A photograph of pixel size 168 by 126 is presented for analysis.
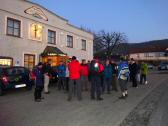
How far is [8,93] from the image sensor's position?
57.7ft

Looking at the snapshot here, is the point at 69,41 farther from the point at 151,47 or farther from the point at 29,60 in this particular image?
the point at 151,47

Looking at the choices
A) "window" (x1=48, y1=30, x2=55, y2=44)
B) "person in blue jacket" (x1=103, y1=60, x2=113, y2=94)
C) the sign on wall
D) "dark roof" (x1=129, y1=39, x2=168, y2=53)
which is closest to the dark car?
"person in blue jacket" (x1=103, y1=60, x2=113, y2=94)

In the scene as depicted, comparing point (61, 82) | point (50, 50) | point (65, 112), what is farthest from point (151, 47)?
point (65, 112)

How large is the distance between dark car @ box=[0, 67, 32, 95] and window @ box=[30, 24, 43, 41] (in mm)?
11860

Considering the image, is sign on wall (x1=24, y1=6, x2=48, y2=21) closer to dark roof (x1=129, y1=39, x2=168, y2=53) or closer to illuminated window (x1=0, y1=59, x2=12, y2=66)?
illuminated window (x1=0, y1=59, x2=12, y2=66)

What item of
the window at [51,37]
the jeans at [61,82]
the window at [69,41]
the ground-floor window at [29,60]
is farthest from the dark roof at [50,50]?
the jeans at [61,82]

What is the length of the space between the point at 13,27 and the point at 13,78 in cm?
1106

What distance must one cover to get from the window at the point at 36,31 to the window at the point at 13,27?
6.04ft

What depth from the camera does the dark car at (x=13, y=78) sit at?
16.4 m

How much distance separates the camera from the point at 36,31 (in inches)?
1188

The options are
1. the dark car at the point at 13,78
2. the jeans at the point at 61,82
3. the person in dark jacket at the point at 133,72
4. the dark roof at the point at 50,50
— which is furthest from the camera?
the dark roof at the point at 50,50

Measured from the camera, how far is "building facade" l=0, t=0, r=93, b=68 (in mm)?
26031

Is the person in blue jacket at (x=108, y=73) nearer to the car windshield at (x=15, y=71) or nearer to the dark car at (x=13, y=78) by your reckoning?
the dark car at (x=13, y=78)

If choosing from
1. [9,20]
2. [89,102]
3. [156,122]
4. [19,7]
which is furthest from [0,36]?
[156,122]
